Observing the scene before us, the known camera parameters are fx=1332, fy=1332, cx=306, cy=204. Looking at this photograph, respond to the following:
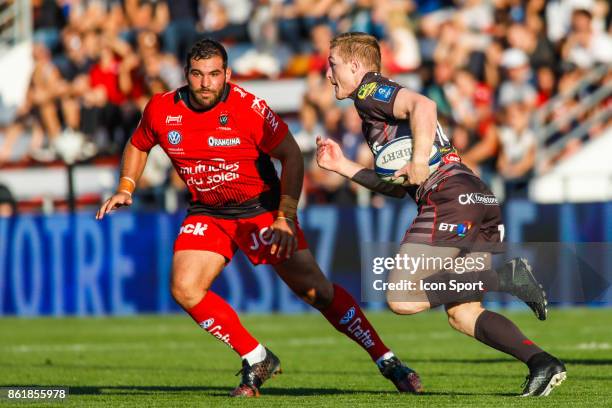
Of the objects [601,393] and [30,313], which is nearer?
[601,393]

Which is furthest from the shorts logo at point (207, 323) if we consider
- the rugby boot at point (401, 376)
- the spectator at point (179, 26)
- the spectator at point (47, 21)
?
the spectator at point (47, 21)

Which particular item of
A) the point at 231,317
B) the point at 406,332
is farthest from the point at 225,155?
the point at 406,332

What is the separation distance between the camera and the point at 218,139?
8766 mm

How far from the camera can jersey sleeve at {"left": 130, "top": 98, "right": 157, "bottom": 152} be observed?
8.87 m

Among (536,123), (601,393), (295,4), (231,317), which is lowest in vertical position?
(601,393)

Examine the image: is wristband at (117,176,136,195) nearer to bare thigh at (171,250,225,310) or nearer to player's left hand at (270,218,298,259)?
bare thigh at (171,250,225,310)

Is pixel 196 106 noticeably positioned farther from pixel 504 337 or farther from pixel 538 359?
pixel 538 359

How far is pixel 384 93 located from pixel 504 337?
5.19ft

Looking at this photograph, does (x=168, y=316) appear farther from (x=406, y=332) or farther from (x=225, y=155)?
(x=225, y=155)

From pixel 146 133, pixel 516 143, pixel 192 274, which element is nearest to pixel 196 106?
pixel 146 133

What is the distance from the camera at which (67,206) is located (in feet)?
61.8

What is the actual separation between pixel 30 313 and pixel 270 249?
35.4 feet

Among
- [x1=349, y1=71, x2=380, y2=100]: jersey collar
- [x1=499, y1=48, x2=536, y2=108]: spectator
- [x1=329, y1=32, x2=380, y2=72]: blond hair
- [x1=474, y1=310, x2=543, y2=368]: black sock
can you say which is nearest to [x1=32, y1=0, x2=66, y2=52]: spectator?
[x1=499, y1=48, x2=536, y2=108]: spectator

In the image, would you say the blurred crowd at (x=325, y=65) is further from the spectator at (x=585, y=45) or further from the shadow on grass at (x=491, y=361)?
the shadow on grass at (x=491, y=361)
